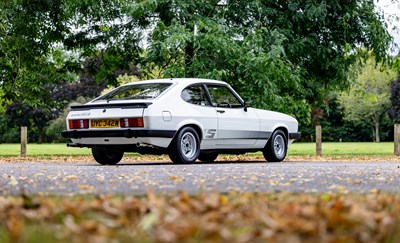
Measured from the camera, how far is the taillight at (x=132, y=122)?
13.3 meters

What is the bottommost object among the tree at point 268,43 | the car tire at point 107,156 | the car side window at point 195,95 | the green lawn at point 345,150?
the green lawn at point 345,150

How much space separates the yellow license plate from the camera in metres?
13.5

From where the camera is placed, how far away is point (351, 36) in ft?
80.1

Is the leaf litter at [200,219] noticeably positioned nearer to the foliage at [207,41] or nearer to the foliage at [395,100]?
the foliage at [207,41]

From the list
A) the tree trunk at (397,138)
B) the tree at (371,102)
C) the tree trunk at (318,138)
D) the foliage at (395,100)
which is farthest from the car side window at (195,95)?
the tree at (371,102)

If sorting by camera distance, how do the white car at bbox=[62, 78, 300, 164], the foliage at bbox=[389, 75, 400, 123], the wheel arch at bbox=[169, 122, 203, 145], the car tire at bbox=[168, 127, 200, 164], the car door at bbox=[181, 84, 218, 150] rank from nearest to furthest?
the white car at bbox=[62, 78, 300, 164]
the car tire at bbox=[168, 127, 200, 164]
the wheel arch at bbox=[169, 122, 203, 145]
the car door at bbox=[181, 84, 218, 150]
the foliage at bbox=[389, 75, 400, 123]

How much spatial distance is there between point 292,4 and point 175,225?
19.8 metres

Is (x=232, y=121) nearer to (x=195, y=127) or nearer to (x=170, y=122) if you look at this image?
(x=195, y=127)

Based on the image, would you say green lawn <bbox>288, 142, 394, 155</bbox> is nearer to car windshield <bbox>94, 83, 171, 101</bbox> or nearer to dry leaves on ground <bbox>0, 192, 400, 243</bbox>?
car windshield <bbox>94, 83, 171, 101</bbox>

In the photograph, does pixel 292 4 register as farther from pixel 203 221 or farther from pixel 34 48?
pixel 203 221

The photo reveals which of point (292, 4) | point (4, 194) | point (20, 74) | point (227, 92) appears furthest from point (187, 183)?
point (20, 74)

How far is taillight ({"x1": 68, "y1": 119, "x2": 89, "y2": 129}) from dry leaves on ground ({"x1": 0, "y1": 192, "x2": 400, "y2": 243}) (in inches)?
316

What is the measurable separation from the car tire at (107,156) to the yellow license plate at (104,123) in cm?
112

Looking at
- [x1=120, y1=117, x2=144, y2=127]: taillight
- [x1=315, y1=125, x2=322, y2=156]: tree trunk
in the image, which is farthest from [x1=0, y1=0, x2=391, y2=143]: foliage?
[x1=120, y1=117, x2=144, y2=127]: taillight
